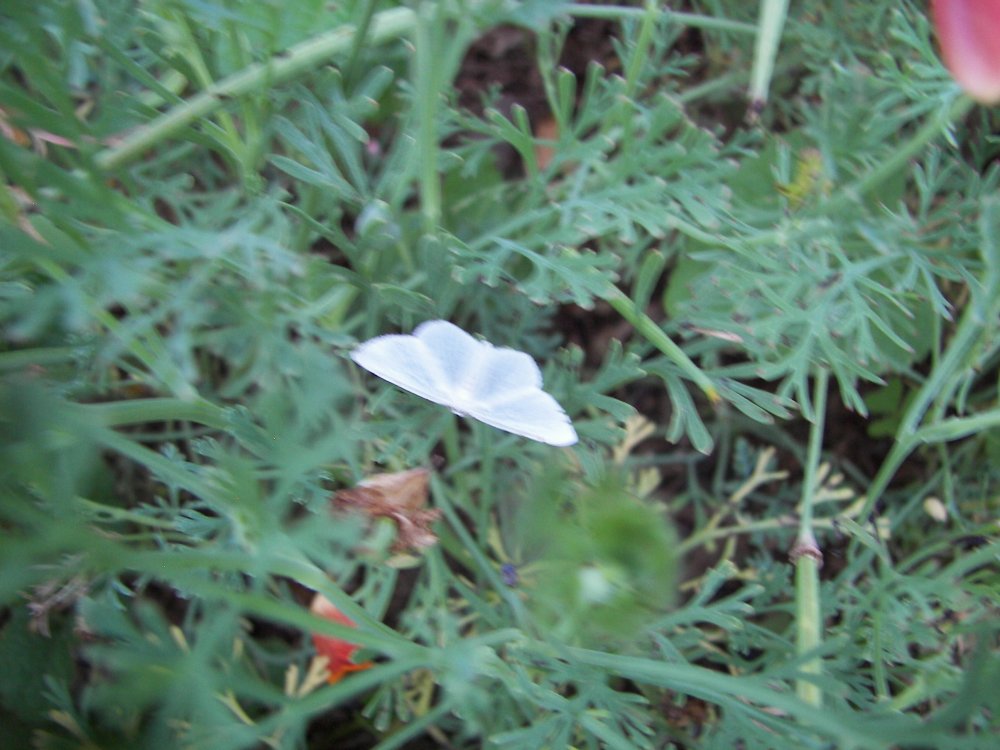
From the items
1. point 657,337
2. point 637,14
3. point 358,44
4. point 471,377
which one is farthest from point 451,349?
point 637,14

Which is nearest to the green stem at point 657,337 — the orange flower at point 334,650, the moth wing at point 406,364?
the moth wing at point 406,364

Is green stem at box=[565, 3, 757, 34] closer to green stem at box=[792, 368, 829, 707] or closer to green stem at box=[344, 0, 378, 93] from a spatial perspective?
green stem at box=[344, 0, 378, 93]

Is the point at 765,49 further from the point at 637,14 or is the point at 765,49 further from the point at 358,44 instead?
the point at 358,44

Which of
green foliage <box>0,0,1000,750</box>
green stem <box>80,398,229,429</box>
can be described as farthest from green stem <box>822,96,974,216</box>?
green stem <box>80,398,229,429</box>

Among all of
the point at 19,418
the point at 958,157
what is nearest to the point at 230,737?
the point at 19,418

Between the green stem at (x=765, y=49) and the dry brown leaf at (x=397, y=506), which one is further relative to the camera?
the green stem at (x=765, y=49)

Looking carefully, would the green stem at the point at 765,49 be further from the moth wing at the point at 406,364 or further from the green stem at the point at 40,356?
the green stem at the point at 40,356
